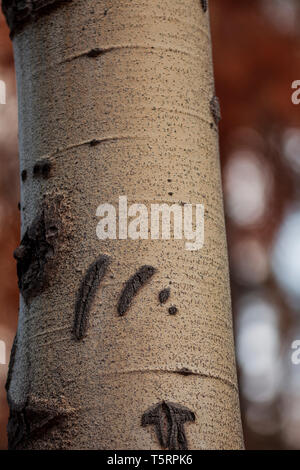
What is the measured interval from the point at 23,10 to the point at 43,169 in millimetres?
199

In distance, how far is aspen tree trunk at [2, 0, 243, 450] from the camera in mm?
628

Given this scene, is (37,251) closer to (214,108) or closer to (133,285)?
(133,285)

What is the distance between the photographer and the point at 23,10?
2.55ft

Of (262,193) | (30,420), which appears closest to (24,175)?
(30,420)

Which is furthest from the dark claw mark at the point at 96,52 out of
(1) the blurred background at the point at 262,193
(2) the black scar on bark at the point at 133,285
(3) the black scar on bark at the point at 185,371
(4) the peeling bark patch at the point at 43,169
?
(1) the blurred background at the point at 262,193

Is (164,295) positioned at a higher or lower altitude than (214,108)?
lower

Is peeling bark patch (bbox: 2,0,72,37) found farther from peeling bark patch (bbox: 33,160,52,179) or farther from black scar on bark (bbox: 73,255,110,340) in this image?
black scar on bark (bbox: 73,255,110,340)

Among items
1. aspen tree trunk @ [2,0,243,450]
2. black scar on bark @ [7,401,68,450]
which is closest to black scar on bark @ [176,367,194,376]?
aspen tree trunk @ [2,0,243,450]

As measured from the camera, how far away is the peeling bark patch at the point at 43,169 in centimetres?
71

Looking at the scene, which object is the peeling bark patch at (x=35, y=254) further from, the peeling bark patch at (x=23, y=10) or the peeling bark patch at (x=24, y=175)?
the peeling bark patch at (x=23, y=10)

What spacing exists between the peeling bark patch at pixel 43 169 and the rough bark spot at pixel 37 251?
3 centimetres

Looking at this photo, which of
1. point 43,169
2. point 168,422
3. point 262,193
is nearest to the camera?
point 168,422

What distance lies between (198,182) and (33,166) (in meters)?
0.18

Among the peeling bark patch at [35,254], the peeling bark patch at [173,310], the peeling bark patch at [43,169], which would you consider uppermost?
the peeling bark patch at [43,169]
